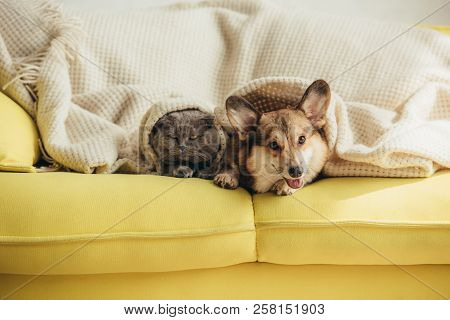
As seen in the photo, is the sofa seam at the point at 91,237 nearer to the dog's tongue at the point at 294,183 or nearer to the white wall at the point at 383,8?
the dog's tongue at the point at 294,183

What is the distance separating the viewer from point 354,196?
1.39 m

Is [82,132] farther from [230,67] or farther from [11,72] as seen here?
[230,67]

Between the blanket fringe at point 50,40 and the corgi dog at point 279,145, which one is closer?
the corgi dog at point 279,145

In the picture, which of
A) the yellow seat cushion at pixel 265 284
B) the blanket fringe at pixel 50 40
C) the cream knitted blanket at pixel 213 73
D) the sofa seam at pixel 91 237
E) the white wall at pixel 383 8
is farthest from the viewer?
the white wall at pixel 383 8

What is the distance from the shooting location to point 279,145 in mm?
1477

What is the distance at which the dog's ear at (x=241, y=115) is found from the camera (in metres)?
1.48

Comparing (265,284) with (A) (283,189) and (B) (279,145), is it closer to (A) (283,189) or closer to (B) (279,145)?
(A) (283,189)

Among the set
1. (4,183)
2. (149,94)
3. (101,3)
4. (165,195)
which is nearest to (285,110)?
(165,195)

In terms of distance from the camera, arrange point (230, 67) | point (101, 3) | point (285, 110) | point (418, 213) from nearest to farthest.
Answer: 1. point (418, 213)
2. point (285, 110)
3. point (230, 67)
4. point (101, 3)

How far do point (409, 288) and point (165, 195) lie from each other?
79 centimetres

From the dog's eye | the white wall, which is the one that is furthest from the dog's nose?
the white wall

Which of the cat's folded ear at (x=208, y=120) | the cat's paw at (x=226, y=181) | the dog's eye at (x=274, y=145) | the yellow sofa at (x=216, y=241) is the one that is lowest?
the yellow sofa at (x=216, y=241)

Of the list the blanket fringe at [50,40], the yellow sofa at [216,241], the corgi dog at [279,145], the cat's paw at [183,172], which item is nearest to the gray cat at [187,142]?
the cat's paw at [183,172]

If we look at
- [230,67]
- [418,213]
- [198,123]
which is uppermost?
[230,67]
